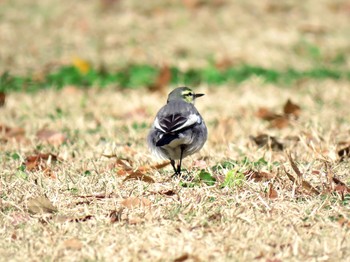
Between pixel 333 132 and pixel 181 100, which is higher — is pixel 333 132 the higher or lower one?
the lower one

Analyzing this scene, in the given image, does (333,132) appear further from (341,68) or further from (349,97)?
(341,68)

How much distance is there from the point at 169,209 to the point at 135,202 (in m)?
0.26

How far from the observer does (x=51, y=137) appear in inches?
316

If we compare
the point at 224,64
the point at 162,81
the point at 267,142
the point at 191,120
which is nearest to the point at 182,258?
the point at 191,120

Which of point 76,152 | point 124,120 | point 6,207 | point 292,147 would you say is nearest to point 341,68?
point 124,120

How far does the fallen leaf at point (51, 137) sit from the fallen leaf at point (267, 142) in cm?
185

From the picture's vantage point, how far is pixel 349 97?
10867mm

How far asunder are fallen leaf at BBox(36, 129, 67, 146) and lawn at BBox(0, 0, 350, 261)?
0.02 meters

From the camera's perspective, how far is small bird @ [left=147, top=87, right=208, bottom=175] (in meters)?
6.01

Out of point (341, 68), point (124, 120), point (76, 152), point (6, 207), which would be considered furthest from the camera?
point (341, 68)

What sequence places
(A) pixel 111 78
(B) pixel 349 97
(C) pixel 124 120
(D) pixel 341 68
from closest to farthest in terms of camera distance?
1. (C) pixel 124 120
2. (B) pixel 349 97
3. (A) pixel 111 78
4. (D) pixel 341 68

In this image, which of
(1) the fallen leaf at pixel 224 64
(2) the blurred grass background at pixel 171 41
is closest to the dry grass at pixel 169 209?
(2) the blurred grass background at pixel 171 41

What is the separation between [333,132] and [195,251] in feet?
12.5

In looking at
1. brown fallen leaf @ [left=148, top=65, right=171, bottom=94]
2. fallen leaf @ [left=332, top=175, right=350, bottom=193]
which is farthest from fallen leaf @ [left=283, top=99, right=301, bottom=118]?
fallen leaf @ [left=332, top=175, right=350, bottom=193]
